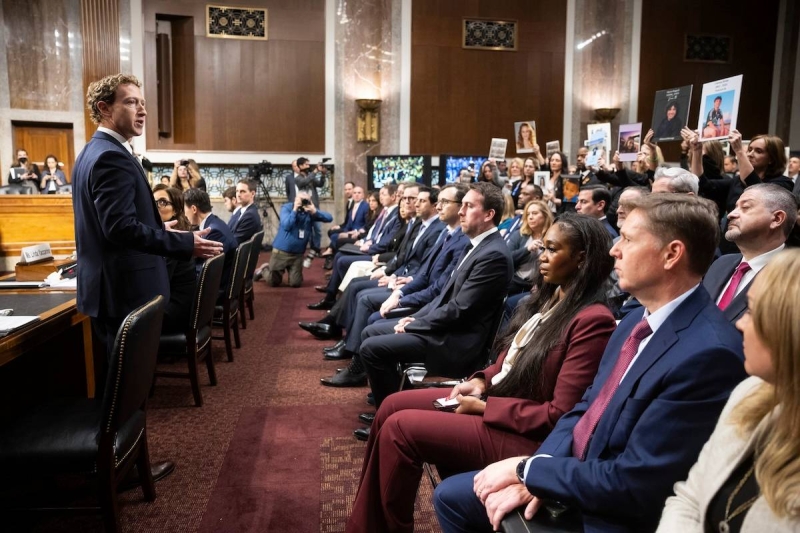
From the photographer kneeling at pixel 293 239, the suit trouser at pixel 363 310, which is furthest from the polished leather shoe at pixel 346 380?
the photographer kneeling at pixel 293 239

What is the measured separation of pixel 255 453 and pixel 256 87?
8666 mm

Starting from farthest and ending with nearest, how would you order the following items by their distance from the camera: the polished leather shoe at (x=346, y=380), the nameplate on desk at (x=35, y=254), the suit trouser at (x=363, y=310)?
the suit trouser at (x=363, y=310) < the polished leather shoe at (x=346, y=380) < the nameplate on desk at (x=35, y=254)

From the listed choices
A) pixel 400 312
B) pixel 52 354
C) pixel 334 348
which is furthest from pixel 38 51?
pixel 400 312

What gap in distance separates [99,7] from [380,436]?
32.3ft

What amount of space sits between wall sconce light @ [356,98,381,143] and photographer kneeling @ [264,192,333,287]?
341cm

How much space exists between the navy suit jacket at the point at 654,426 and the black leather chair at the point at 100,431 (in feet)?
4.12

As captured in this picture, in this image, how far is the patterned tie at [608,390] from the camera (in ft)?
5.00

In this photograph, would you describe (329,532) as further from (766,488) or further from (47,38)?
(47,38)

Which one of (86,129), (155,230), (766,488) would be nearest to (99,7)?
(86,129)

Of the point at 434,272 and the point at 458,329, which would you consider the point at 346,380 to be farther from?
the point at 458,329

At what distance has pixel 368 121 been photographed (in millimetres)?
10656

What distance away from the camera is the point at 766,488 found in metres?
1.00

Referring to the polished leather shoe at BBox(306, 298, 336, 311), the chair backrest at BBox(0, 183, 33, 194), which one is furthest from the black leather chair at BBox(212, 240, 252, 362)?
the chair backrest at BBox(0, 183, 33, 194)

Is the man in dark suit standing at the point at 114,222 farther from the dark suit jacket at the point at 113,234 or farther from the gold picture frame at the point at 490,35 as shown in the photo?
the gold picture frame at the point at 490,35
